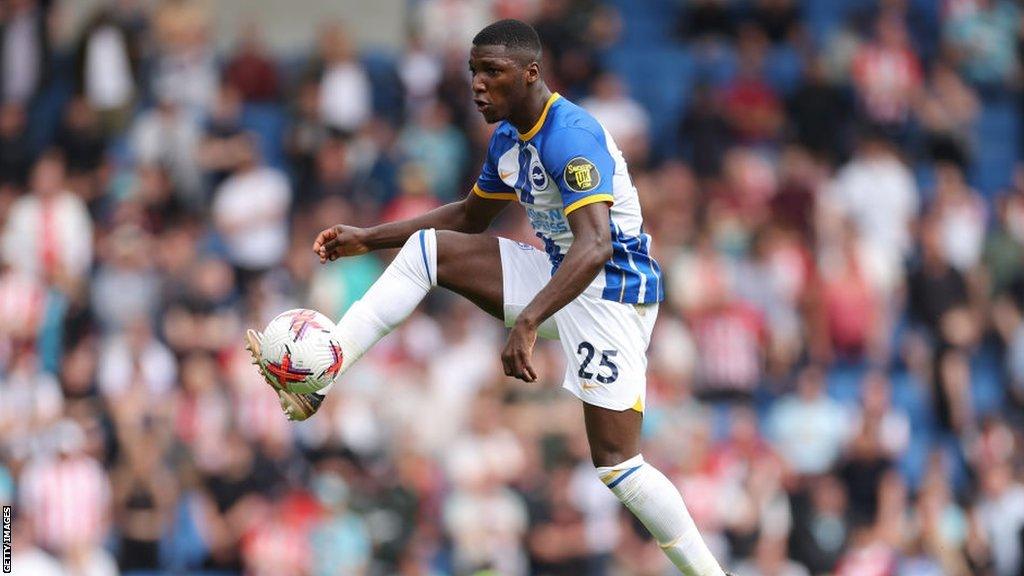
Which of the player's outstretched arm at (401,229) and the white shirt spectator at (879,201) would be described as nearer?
the player's outstretched arm at (401,229)

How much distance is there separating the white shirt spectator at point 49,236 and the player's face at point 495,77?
926cm

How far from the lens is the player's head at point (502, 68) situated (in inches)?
→ 313

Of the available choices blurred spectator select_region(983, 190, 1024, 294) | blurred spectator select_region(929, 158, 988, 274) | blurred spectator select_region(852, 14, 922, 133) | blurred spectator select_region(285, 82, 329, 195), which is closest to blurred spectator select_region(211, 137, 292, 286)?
blurred spectator select_region(285, 82, 329, 195)

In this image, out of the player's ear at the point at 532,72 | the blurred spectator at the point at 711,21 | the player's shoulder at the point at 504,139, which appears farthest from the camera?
the blurred spectator at the point at 711,21

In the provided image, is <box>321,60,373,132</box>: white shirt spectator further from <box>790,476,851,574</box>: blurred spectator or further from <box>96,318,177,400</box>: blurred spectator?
<box>790,476,851,574</box>: blurred spectator

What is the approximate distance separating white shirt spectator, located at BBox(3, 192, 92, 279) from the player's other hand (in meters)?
8.26

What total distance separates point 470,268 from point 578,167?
86 cm

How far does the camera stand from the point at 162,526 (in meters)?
14.6

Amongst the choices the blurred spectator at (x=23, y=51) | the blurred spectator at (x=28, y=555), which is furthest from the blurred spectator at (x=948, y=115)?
the blurred spectator at (x=28, y=555)

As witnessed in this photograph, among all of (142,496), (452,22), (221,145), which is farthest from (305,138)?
(142,496)

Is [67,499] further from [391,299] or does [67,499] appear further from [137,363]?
[391,299]

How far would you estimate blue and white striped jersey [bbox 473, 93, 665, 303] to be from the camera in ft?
25.9

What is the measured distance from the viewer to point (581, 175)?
7871mm

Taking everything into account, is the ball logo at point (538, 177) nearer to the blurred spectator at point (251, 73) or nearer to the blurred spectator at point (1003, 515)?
the blurred spectator at point (1003, 515)
